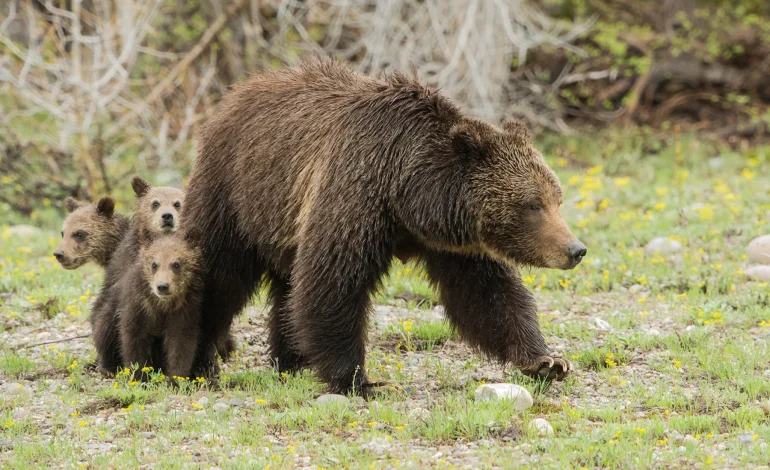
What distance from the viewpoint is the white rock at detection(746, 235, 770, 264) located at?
30.5 ft

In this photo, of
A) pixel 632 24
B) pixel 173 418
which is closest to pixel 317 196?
pixel 173 418

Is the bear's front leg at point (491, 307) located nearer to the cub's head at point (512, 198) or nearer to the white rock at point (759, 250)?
the cub's head at point (512, 198)

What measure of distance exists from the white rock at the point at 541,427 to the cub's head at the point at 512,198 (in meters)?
1.02

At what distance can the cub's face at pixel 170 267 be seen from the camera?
6.74 m

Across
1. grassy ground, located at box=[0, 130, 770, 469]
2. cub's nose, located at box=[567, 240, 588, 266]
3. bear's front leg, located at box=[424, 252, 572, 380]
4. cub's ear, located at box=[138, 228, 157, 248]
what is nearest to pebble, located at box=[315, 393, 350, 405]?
grassy ground, located at box=[0, 130, 770, 469]

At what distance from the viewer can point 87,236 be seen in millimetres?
7922

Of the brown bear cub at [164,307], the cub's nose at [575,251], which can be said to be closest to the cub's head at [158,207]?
the brown bear cub at [164,307]

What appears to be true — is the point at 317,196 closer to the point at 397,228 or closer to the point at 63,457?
the point at 397,228

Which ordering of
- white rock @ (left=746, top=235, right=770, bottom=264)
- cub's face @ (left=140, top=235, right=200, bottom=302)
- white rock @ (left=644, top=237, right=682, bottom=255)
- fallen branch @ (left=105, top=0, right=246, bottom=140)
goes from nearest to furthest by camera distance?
1. cub's face @ (left=140, top=235, right=200, bottom=302)
2. white rock @ (left=746, top=235, right=770, bottom=264)
3. white rock @ (left=644, top=237, right=682, bottom=255)
4. fallen branch @ (left=105, top=0, right=246, bottom=140)

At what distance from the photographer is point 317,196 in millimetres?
6348

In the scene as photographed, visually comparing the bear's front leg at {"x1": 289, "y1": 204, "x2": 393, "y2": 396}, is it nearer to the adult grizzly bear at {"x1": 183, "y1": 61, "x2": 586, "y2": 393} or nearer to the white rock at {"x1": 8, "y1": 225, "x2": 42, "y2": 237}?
the adult grizzly bear at {"x1": 183, "y1": 61, "x2": 586, "y2": 393}

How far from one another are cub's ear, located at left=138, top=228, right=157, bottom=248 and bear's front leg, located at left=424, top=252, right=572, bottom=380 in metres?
1.93

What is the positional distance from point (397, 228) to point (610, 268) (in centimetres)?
373

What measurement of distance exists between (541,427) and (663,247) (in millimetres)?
4902
